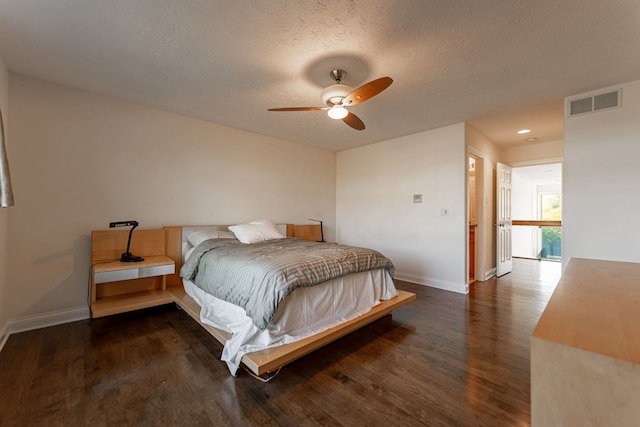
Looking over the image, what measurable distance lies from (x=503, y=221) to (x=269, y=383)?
5045 mm

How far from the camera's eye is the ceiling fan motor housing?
2318 mm

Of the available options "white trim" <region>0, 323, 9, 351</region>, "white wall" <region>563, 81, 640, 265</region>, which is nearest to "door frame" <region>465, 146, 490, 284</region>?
"white wall" <region>563, 81, 640, 265</region>

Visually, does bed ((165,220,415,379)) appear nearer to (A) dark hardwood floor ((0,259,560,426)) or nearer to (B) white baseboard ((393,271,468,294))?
(A) dark hardwood floor ((0,259,560,426))

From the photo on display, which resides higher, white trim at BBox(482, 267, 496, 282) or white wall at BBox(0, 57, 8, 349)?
white wall at BBox(0, 57, 8, 349)

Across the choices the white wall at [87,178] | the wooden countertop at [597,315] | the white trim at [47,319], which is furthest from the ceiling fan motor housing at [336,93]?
the white trim at [47,319]

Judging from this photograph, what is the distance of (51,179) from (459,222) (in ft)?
16.3

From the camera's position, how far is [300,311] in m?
2.13

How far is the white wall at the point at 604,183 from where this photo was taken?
2.68m

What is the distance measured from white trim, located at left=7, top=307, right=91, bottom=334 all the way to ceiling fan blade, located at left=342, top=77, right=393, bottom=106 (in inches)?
138

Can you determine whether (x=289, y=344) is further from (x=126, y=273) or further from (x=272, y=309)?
(x=126, y=273)

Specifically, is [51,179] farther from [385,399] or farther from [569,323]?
[569,323]

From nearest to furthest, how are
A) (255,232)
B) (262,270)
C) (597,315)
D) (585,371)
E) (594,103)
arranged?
(585,371), (597,315), (262,270), (594,103), (255,232)

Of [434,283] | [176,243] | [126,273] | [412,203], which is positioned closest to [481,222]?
[412,203]

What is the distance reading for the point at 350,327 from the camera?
2348mm
